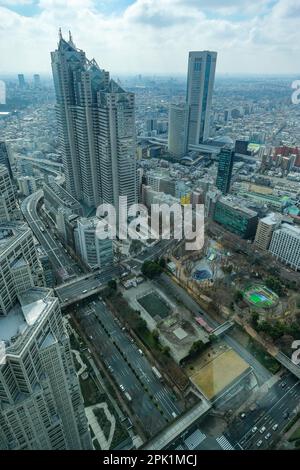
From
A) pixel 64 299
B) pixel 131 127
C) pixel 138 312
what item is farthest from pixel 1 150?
pixel 138 312

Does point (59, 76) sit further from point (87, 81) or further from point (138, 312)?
point (138, 312)

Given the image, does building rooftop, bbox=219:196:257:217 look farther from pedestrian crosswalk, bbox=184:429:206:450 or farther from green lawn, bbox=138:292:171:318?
pedestrian crosswalk, bbox=184:429:206:450

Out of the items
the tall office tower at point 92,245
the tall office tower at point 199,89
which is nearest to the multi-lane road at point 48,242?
the tall office tower at point 92,245

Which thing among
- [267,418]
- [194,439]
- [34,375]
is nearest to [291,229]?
[267,418]

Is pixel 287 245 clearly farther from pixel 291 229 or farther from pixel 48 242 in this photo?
pixel 48 242

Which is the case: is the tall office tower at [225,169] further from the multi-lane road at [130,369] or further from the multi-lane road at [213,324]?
the multi-lane road at [130,369]

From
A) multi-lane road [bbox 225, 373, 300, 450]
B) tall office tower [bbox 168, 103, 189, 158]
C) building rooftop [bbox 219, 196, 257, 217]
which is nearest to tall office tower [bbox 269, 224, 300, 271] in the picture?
building rooftop [bbox 219, 196, 257, 217]

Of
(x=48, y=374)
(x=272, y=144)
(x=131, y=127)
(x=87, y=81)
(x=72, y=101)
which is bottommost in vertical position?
(x=272, y=144)
